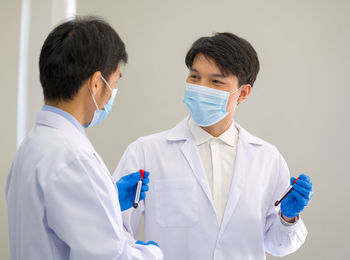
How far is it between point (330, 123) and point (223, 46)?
95 cm

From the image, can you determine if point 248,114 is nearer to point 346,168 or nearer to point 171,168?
point 346,168

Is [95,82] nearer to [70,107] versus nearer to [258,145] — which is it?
[70,107]

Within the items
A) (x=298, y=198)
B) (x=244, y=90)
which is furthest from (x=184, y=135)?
(x=298, y=198)

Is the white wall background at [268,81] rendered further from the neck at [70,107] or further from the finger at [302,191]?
the neck at [70,107]

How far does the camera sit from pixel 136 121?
2.10 meters

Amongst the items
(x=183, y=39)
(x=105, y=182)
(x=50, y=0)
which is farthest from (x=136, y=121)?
(x=105, y=182)

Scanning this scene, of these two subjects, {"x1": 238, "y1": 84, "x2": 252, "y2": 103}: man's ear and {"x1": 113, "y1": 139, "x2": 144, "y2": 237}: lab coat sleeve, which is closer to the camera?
{"x1": 113, "y1": 139, "x2": 144, "y2": 237}: lab coat sleeve

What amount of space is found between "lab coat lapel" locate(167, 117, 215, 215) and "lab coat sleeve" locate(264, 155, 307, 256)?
0.90 feet

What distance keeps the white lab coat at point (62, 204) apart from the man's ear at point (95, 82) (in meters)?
0.13

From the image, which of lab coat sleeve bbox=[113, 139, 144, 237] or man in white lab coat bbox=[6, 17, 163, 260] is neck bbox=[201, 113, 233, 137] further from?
man in white lab coat bbox=[6, 17, 163, 260]

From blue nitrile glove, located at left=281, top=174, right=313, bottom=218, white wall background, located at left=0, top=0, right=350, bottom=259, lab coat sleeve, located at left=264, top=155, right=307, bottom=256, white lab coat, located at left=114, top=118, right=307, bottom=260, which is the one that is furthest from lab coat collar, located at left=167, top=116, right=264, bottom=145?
white wall background, located at left=0, top=0, right=350, bottom=259

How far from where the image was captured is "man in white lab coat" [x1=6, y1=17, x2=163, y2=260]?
0.75 metres

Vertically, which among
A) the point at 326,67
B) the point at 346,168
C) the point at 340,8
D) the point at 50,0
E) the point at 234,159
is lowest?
the point at 346,168

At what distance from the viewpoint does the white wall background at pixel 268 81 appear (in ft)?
6.64
